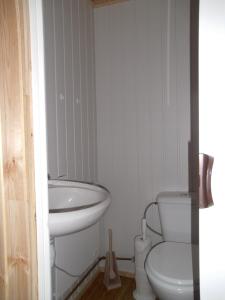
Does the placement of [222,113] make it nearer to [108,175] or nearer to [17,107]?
[17,107]

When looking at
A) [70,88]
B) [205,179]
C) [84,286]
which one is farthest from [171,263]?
[70,88]

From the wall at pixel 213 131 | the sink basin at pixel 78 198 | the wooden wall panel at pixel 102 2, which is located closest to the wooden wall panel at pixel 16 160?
the sink basin at pixel 78 198

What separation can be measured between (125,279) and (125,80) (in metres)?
1.74

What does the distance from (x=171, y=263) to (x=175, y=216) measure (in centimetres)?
40

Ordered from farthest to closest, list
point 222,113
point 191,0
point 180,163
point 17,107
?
point 180,163, point 191,0, point 17,107, point 222,113

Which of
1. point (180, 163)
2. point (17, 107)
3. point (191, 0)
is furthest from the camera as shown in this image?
point (180, 163)

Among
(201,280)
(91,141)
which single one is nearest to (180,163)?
(91,141)

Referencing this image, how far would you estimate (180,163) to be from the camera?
198cm

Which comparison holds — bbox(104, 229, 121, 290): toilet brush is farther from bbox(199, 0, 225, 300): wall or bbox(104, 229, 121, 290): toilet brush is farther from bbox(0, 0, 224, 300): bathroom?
bbox(199, 0, 225, 300): wall

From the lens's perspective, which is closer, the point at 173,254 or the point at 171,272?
the point at 171,272

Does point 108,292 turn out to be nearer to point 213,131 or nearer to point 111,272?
point 111,272

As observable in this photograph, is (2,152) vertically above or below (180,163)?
above

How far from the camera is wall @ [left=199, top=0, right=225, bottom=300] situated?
0.55m

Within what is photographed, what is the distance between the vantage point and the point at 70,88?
181 cm
